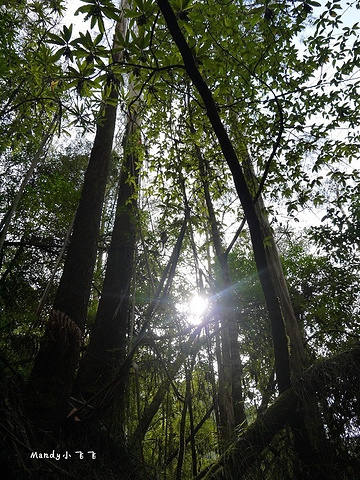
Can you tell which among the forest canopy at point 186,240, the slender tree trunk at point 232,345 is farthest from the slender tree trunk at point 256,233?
the slender tree trunk at point 232,345

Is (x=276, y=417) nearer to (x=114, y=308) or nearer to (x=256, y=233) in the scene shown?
(x=256, y=233)

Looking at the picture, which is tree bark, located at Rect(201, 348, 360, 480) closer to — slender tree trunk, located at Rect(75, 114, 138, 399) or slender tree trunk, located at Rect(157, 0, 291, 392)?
slender tree trunk, located at Rect(157, 0, 291, 392)

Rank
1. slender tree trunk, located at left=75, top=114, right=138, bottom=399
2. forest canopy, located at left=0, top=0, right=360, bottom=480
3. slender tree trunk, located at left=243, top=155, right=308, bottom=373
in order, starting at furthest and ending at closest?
slender tree trunk, located at left=75, top=114, right=138, bottom=399
slender tree trunk, located at left=243, top=155, right=308, bottom=373
forest canopy, located at left=0, top=0, right=360, bottom=480

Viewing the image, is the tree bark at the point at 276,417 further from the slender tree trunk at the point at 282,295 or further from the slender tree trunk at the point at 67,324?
the slender tree trunk at the point at 67,324

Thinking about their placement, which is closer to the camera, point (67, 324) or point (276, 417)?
point (276, 417)

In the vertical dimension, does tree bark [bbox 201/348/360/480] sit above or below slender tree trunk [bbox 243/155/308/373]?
below

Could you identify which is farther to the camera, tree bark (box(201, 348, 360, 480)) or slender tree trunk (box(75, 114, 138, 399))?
slender tree trunk (box(75, 114, 138, 399))

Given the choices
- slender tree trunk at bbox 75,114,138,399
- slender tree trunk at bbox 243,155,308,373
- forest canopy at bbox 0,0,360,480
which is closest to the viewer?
forest canopy at bbox 0,0,360,480

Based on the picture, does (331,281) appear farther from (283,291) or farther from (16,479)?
(16,479)

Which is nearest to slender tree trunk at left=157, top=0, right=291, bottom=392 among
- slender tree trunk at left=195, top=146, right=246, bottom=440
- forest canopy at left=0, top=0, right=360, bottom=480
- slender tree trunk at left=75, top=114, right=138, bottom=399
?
forest canopy at left=0, top=0, right=360, bottom=480

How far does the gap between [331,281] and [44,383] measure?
375 cm

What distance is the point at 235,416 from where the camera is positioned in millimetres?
2346

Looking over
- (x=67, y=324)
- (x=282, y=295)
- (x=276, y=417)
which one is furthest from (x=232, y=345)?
(x=67, y=324)

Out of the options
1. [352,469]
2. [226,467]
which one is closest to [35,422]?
[226,467]
